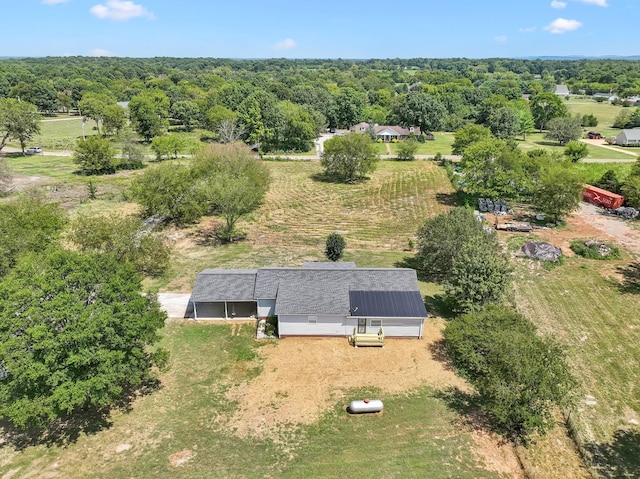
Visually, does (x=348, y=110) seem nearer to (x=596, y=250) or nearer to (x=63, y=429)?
(x=596, y=250)

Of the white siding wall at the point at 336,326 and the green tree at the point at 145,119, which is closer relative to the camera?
the white siding wall at the point at 336,326

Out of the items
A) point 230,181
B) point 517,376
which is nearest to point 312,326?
point 517,376

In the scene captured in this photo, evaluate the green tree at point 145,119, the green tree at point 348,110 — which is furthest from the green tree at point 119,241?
the green tree at point 348,110

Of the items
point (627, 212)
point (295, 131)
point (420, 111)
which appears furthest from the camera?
point (420, 111)

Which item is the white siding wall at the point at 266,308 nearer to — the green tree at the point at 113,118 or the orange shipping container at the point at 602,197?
the orange shipping container at the point at 602,197

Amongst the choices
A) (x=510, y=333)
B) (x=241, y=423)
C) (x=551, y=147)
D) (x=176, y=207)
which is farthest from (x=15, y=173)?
(x=551, y=147)

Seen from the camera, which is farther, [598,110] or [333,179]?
[598,110]

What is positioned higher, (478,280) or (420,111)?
(420,111)

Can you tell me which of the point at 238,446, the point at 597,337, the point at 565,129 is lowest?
the point at 238,446
